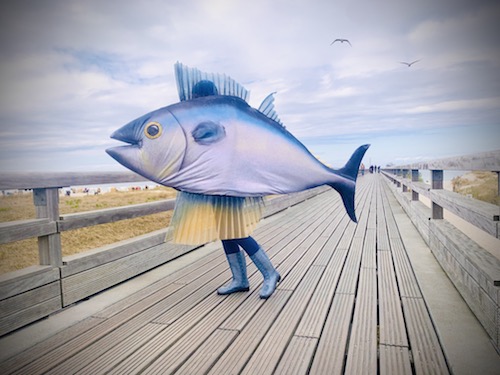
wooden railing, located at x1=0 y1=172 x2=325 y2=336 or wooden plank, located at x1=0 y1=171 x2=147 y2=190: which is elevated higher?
wooden plank, located at x1=0 y1=171 x2=147 y2=190

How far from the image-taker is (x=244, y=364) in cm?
174

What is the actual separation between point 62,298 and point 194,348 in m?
1.15

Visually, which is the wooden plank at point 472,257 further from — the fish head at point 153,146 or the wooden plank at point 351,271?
the fish head at point 153,146

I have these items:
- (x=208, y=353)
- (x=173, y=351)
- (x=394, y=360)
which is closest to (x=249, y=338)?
(x=208, y=353)

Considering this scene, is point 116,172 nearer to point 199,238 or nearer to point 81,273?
point 81,273

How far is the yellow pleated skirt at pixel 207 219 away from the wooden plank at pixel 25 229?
83cm

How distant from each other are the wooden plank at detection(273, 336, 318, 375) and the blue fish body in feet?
2.63

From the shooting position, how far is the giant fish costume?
6.31ft

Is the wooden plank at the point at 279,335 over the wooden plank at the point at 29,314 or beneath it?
beneath

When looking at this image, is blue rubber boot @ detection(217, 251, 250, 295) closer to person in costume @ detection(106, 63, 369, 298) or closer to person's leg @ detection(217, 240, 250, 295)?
person's leg @ detection(217, 240, 250, 295)

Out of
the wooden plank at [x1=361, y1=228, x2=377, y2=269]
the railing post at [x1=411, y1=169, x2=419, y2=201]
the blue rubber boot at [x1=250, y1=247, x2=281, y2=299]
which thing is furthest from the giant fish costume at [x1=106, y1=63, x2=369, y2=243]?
the railing post at [x1=411, y1=169, x2=419, y2=201]

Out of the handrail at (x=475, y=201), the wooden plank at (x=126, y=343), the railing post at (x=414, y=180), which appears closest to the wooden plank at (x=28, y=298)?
the wooden plank at (x=126, y=343)

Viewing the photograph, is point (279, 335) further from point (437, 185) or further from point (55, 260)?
point (437, 185)

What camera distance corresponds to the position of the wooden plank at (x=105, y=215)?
8.45ft
